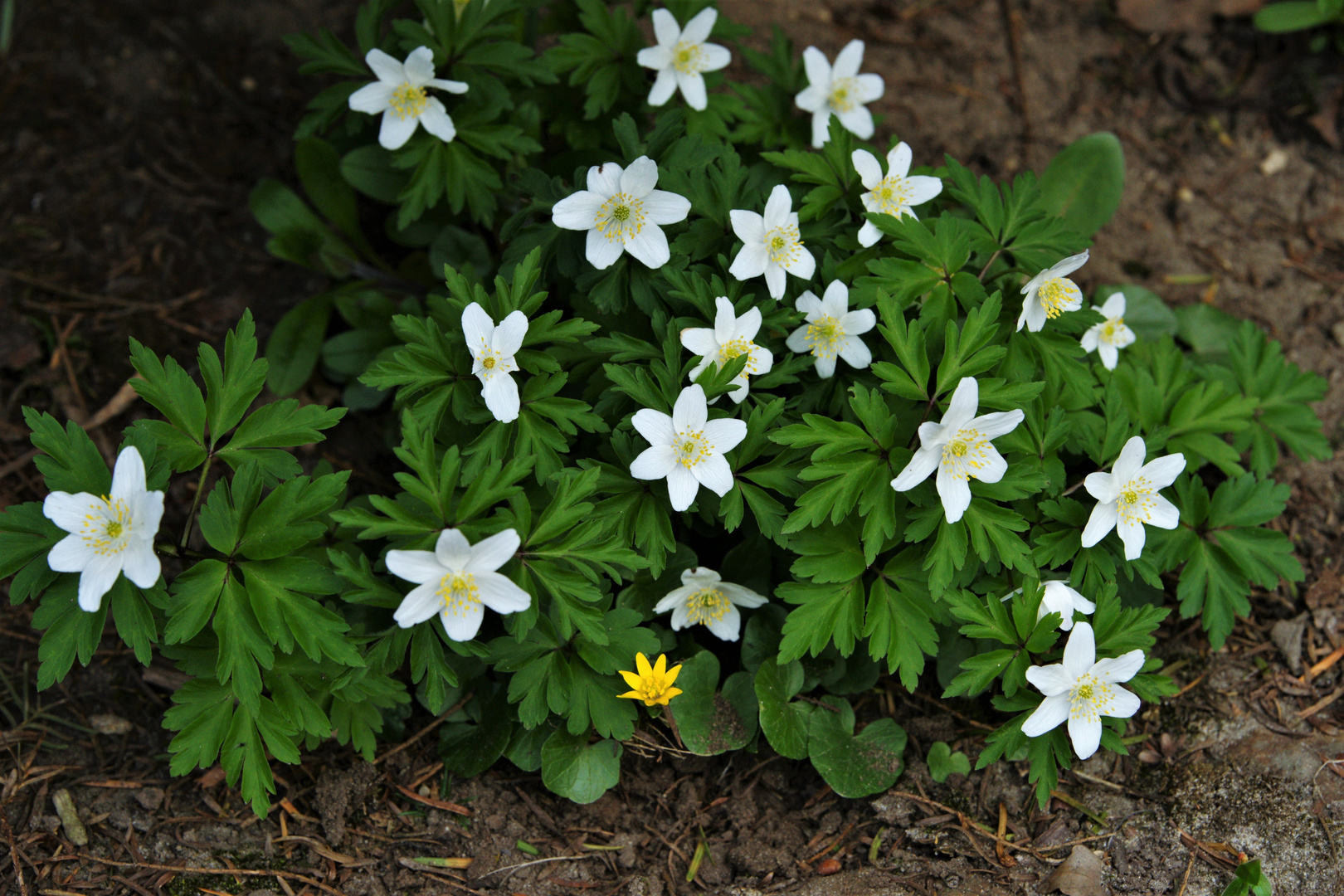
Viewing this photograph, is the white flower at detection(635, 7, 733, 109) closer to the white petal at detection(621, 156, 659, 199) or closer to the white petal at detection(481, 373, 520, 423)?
the white petal at detection(621, 156, 659, 199)

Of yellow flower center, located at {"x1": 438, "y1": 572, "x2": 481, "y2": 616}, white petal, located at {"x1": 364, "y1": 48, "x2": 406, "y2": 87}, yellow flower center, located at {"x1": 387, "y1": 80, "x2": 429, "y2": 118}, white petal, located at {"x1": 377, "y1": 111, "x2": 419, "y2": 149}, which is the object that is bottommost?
yellow flower center, located at {"x1": 438, "y1": 572, "x2": 481, "y2": 616}

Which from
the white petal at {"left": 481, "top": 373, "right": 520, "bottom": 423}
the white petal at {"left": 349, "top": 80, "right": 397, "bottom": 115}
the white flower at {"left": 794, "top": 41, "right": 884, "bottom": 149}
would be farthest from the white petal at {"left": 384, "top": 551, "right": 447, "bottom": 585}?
the white flower at {"left": 794, "top": 41, "right": 884, "bottom": 149}

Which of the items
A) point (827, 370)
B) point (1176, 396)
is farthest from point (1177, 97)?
point (827, 370)

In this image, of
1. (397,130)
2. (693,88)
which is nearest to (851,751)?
(693,88)

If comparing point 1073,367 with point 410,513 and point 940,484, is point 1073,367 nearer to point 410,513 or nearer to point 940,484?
point 940,484

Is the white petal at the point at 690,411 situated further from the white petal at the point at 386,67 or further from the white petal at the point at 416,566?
the white petal at the point at 386,67

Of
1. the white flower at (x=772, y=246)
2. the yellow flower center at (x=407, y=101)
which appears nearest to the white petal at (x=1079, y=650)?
the white flower at (x=772, y=246)
